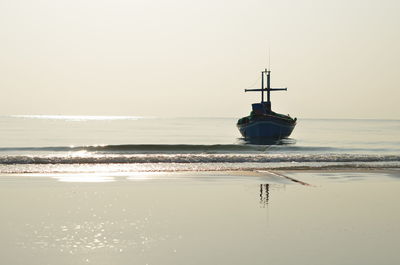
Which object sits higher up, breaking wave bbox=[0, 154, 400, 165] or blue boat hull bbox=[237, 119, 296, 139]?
blue boat hull bbox=[237, 119, 296, 139]

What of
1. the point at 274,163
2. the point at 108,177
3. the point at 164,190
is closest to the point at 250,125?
the point at 274,163

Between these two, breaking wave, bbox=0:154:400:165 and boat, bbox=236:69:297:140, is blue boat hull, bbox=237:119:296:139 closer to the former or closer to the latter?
boat, bbox=236:69:297:140

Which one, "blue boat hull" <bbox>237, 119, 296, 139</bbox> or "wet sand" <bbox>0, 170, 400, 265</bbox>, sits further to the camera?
"blue boat hull" <bbox>237, 119, 296, 139</bbox>

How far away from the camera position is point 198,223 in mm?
11742

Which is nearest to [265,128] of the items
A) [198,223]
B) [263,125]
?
[263,125]

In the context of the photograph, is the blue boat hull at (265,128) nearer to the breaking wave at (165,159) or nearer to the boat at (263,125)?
the boat at (263,125)

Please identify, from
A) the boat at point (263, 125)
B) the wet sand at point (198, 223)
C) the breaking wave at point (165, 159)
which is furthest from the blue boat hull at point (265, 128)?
the wet sand at point (198, 223)

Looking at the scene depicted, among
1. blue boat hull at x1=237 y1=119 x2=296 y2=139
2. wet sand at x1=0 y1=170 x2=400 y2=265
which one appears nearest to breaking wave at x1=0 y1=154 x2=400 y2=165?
wet sand at x1=0 y1=170 x2=400 y2=265

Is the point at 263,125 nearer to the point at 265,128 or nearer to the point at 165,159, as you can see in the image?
the point at 265,128

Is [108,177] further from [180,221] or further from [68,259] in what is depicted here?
[68,259]

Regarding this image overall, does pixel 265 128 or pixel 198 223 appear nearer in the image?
pixel 198 223

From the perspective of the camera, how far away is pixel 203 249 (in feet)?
30.8

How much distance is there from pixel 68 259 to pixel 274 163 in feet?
86.9

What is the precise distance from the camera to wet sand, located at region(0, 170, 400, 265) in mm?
8992
